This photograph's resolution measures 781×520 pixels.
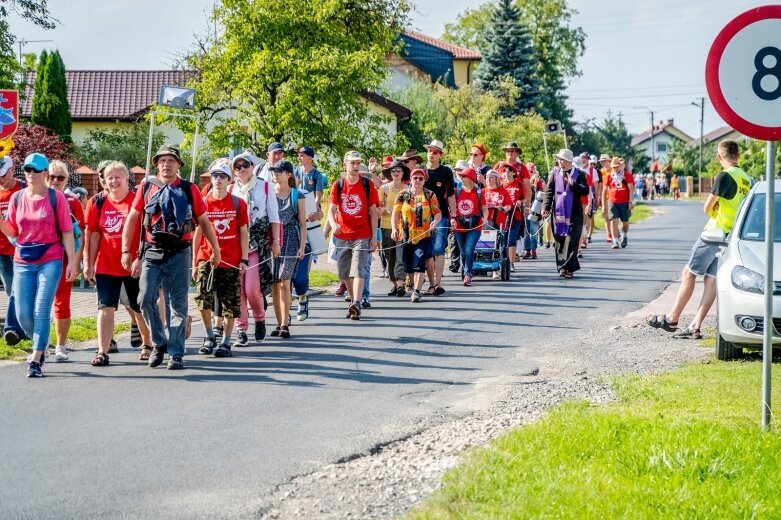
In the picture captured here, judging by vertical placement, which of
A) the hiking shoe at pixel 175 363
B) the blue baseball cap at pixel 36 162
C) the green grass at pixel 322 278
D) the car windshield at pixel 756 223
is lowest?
the hiking shoe at pixel 175 363

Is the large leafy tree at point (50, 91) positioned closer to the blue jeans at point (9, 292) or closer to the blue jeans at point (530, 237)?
the blue jeans at point (530, 237)

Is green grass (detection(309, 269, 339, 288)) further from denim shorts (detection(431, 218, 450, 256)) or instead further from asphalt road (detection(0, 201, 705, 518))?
asphalt road (detection(0, 201, 705, 518))

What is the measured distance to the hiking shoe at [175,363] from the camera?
34.5ft

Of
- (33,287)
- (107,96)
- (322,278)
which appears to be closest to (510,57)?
(107,96)

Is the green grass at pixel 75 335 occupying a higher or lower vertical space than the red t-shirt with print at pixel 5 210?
lower

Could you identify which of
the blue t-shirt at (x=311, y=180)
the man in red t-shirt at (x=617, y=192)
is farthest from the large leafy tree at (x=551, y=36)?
the blue t-shirt at (x=311, y=180)

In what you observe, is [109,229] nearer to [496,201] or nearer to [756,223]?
[756,223]

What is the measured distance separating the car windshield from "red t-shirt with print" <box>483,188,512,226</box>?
7.63m

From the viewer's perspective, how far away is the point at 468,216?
1806cm

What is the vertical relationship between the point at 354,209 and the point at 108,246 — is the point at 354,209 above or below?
above

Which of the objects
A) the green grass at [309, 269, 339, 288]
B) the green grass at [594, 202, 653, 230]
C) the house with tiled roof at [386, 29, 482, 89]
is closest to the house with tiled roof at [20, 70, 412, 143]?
the green grass at [594, 202, 653, 230]

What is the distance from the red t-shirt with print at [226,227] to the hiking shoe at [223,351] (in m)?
0.77

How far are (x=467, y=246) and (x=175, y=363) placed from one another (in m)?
8.28

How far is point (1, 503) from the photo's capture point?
6047mm
